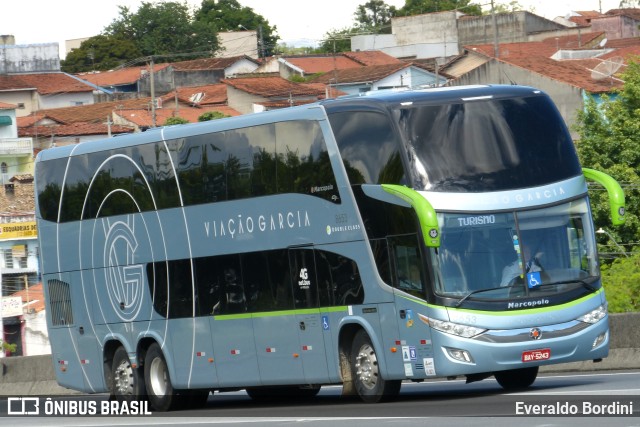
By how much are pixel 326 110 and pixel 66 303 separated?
26.7 feet

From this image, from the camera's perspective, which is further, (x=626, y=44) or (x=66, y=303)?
(x=626, y=44)

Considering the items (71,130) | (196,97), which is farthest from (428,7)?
(71,130)

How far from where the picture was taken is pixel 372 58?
388ft

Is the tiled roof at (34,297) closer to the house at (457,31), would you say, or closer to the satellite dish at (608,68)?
the satellite dish at (608,68)

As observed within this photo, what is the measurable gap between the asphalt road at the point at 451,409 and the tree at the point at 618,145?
28846mm

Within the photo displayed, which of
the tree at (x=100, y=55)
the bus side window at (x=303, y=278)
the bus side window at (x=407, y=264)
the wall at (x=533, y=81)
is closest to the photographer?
the bus side window at (x=407, y=264)

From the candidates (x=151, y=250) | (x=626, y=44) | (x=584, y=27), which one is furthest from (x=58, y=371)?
(x=584, y=27)

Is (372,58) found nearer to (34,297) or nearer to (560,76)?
(560,76)

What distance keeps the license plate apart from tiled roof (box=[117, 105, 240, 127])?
74214mm

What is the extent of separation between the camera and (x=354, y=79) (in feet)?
324

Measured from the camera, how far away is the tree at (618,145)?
51531mm

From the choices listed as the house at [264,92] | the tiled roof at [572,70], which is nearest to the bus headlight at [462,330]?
the tiled roof at [572,70]

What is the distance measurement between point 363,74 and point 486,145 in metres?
80.9

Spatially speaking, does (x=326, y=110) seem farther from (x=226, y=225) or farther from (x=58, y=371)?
(x=58, y=371)
